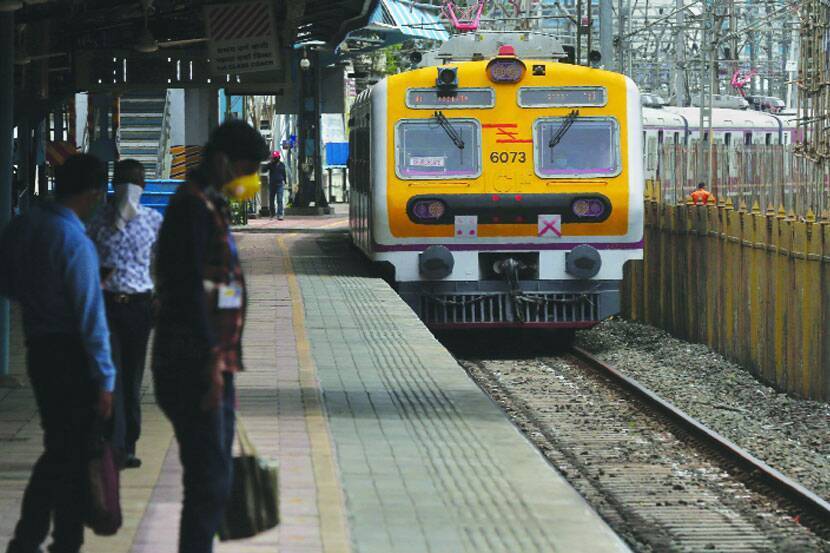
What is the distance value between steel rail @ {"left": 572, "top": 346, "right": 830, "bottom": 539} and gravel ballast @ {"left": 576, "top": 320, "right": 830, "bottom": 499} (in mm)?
263

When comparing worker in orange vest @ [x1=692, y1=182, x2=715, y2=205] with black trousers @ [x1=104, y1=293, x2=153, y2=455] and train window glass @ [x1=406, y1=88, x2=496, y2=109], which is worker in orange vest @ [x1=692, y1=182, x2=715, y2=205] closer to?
train window glass @ [x1=406, y1=88, x2=496, y2=109]

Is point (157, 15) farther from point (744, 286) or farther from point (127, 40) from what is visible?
point (744, 286)

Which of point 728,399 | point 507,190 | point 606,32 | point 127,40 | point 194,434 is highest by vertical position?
point 606,32

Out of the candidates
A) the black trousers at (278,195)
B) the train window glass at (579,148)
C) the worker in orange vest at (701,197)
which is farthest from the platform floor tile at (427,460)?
the black trousers at (278,195)

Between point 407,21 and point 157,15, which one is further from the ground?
point 407,21

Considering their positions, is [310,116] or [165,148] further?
[310,116]

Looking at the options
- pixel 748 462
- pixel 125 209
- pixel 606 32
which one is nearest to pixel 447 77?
pixel 748 462

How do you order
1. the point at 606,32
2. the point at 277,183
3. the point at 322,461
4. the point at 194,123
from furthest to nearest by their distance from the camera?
the point at 277,183
the point at 194,123
the point at 606,32
the point at 322,461

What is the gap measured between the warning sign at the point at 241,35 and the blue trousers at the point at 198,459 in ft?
45.7

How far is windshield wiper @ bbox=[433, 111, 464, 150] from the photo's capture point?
18.1m

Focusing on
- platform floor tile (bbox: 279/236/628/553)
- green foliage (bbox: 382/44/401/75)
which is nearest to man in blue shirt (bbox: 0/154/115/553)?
platform floor tile (bbox: 279/236/628/553)

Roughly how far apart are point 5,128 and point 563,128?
289 inches

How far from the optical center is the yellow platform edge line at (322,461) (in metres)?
7.49

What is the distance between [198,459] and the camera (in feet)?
19.7
